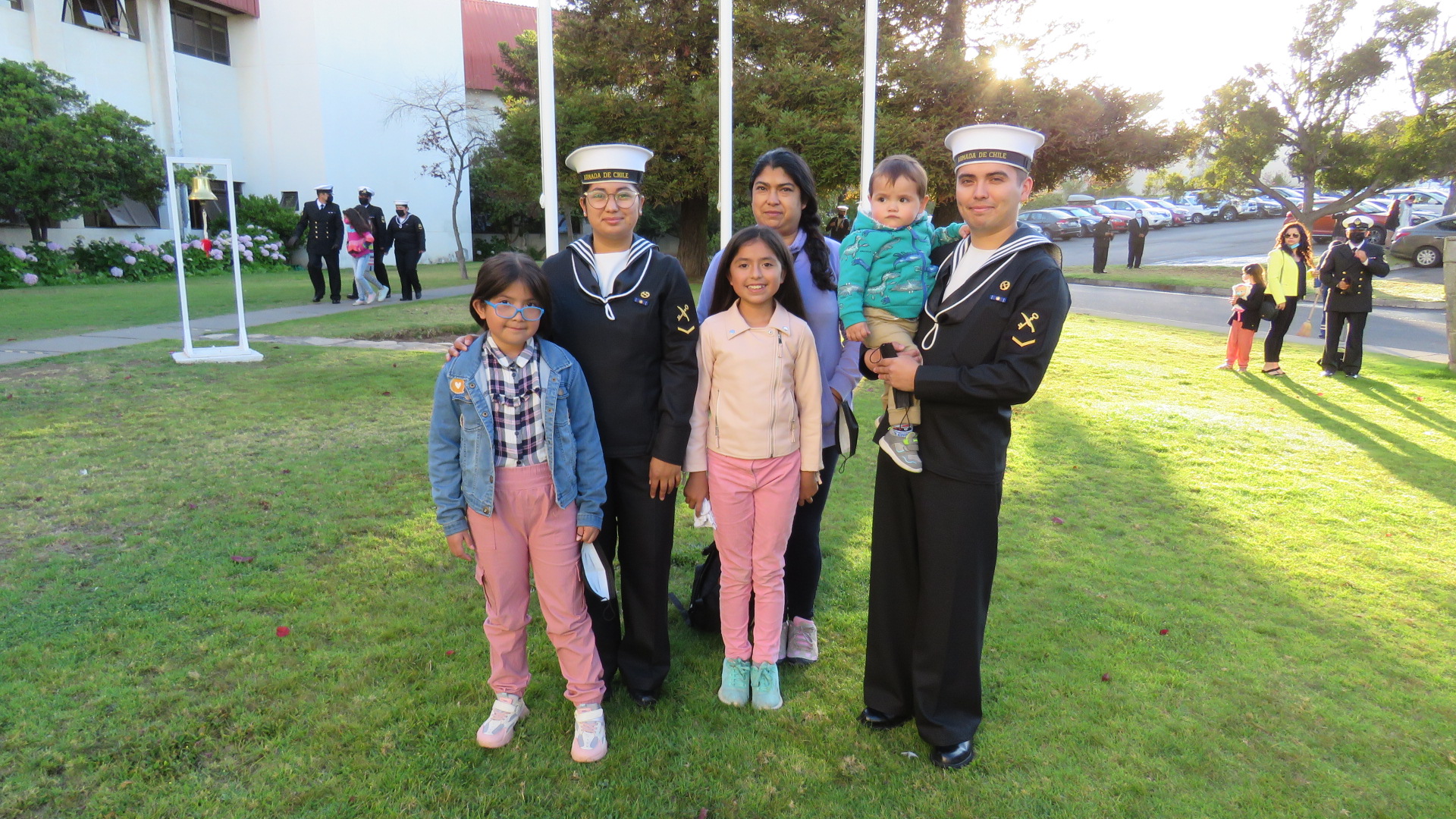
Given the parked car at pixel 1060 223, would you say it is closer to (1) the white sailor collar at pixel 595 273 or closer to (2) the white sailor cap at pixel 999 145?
(2) the white sailor cap at pixel 999 145

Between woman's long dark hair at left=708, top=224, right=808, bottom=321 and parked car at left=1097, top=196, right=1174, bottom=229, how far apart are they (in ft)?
124

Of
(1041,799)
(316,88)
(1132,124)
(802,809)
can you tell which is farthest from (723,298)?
(316,88)

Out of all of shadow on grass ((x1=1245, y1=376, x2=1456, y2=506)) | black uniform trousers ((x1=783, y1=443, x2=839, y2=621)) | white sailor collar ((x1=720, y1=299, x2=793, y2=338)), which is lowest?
shadow on grass ((x1=1245, y1=376, x2=1456, y2=506))

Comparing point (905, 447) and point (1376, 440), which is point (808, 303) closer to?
point (905, 447)

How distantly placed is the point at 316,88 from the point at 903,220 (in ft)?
87.0

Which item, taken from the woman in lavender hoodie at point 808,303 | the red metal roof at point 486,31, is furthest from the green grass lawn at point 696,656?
the red metal roof at point 486,31

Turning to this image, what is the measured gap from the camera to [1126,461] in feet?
21.9

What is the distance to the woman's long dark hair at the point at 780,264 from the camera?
2967 mm

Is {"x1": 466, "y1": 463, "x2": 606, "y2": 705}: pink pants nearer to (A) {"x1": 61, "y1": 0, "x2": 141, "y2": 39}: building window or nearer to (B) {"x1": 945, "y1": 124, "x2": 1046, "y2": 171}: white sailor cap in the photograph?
(B) {"x1": 945, "y1": 124, "x2": 1046, "y2": 171}: white sailor cap

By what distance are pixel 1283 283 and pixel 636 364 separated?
9.89m

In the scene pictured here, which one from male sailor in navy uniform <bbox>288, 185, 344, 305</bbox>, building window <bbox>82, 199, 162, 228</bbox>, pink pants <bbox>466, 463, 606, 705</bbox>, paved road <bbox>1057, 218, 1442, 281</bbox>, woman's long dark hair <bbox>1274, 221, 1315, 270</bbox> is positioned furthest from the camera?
paved road <bbox>1057, 218, 1442, 281</bbox>

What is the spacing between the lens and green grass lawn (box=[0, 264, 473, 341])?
12.1 metres

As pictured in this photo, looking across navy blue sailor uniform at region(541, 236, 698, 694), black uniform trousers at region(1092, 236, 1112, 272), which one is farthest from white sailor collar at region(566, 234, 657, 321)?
black uniform trousers at region(1092, 236, 1112, 272)

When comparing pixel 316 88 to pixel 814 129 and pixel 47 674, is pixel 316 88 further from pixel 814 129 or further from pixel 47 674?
pixel 47 674
